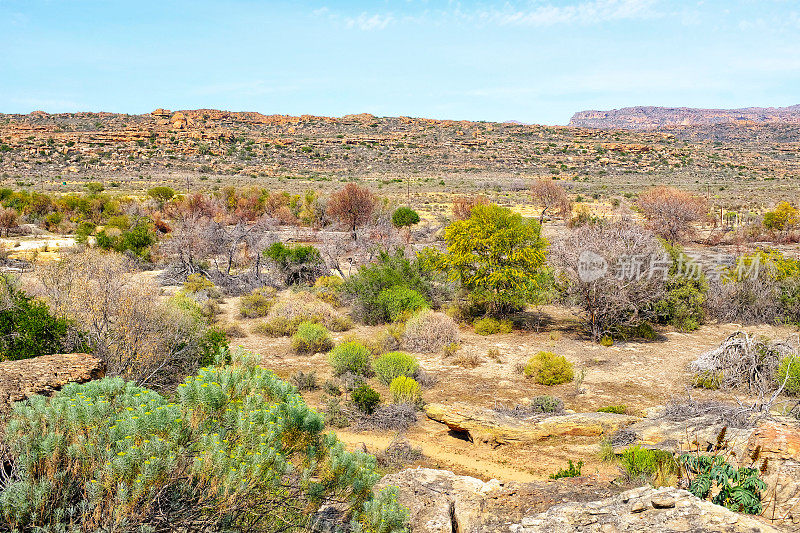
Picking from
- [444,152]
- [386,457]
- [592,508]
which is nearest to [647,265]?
[386,457]

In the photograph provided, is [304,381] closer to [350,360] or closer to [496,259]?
[350,360]

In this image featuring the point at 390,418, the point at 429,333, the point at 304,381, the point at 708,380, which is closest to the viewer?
the point at 390,418

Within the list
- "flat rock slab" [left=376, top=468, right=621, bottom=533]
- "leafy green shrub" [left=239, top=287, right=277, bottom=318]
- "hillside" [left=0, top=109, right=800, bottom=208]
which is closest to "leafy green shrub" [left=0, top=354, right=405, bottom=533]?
"flat rock slab" [left=376, top=468, right=621, bottom=533]

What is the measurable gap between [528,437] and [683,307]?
8911 mm

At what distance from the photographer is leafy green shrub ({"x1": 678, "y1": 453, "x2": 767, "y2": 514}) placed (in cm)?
520

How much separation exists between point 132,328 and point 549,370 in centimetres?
838

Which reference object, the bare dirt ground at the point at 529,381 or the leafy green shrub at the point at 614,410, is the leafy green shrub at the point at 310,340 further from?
the leafy green shrub at the point at 614,410

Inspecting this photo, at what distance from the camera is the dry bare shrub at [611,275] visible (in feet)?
46.2

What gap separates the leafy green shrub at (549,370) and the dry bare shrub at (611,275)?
297cm

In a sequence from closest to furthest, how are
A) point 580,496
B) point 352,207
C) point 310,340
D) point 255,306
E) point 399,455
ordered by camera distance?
point 580,496, point 399,455, point 310,340, point 255,306, point 352,207

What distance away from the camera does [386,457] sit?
26.8 ft

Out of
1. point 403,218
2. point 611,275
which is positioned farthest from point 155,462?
point 403,218

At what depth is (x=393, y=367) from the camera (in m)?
11.7

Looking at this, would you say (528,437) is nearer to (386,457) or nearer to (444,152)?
(386,457)
